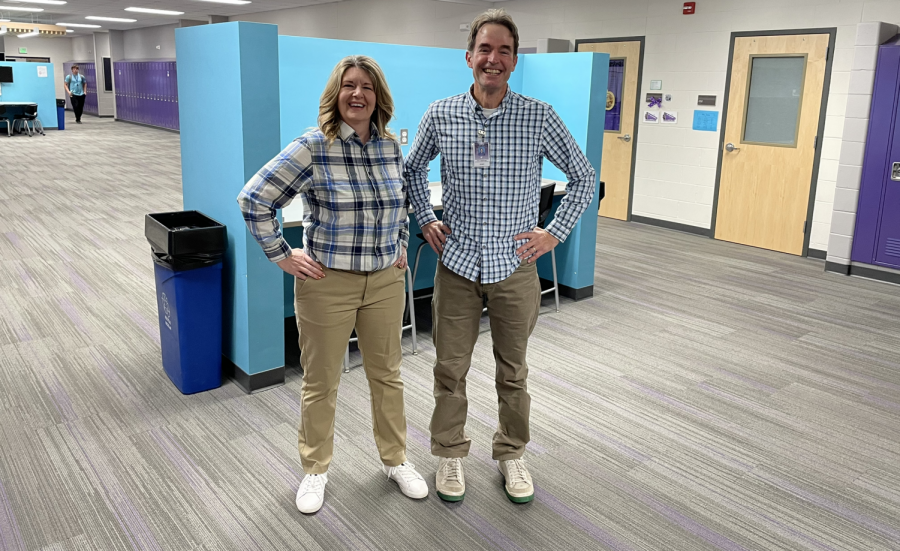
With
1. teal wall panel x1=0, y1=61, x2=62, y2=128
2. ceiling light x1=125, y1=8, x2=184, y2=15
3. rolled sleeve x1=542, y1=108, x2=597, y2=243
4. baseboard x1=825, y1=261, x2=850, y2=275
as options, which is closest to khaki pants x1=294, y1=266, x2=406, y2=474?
rolled sleeve x1=542, y1=108, x2=597, y2=243

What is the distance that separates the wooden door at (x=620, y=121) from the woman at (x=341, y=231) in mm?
5226

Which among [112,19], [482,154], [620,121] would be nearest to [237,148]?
[482,154]

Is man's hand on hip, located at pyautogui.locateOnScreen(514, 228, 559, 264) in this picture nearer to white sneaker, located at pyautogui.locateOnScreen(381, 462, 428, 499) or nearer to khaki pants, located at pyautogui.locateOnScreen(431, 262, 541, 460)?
khaki pants, located at pyautogui.locateOnScreen(431, 262, 541, 460)

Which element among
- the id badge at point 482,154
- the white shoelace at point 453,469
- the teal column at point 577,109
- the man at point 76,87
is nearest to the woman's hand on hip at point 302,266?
the id badge at point 482,154

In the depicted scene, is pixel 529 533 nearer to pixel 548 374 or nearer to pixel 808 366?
pixel 548 374

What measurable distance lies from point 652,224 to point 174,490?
5.76m

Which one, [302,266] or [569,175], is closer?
[302,266]

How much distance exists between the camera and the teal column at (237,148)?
276cm

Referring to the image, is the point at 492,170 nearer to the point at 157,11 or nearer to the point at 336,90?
the point at 336,90

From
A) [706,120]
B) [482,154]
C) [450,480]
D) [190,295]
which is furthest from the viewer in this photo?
[706,120]

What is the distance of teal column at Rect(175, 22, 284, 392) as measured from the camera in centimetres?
276

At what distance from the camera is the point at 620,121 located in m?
7.21

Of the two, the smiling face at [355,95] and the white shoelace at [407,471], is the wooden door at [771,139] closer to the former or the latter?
the white shoelace at [407,471]

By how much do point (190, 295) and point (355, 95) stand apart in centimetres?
141
